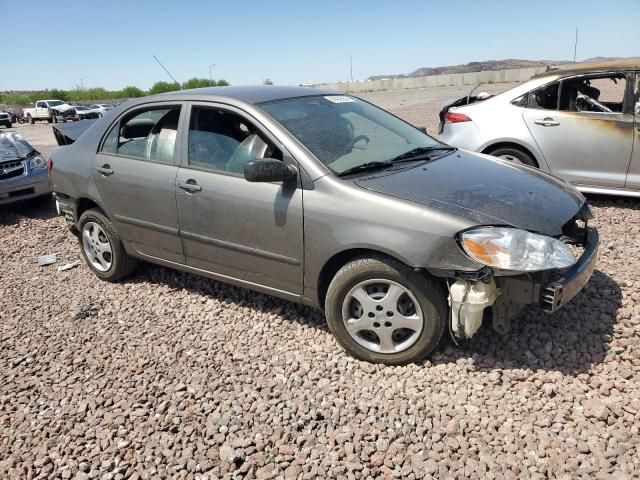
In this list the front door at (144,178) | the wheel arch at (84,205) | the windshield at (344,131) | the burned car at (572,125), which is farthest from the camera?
the burned car at (572,125)

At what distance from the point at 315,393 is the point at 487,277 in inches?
46.5

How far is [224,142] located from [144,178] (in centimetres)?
80

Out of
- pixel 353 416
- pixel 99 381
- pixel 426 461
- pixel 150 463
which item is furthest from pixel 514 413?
pixel 99 381

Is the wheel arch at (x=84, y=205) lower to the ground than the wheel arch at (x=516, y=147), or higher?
lower

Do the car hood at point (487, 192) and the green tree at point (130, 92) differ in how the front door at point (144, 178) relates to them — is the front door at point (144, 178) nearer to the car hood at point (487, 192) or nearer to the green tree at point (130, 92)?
the car hood at point (487, 192)

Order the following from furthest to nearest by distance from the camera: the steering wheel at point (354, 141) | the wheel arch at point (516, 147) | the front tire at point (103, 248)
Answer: the wheel arch at point (516, 147)
the front tire at point (103, 248)
the steering wheel at point (354, 141)

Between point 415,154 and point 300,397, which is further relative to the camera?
point 415,154

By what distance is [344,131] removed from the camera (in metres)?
3.65

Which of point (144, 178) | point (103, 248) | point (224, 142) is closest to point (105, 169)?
point (144, 178)

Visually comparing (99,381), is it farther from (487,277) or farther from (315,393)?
(487,277)

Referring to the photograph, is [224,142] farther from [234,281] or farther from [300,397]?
[300,397]

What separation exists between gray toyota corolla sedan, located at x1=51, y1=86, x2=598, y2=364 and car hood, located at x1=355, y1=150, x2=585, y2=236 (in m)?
0.01

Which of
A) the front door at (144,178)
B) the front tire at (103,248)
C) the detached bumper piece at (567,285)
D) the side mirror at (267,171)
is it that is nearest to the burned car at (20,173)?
the front tire at (103,248)

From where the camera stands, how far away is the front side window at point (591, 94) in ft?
18.6
